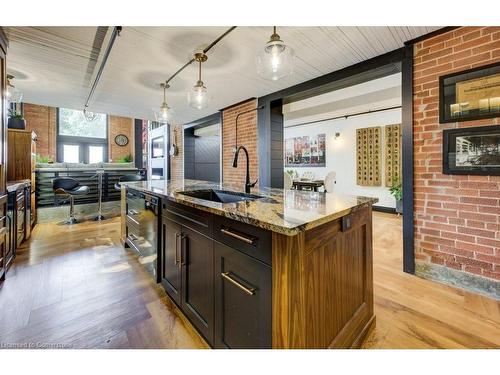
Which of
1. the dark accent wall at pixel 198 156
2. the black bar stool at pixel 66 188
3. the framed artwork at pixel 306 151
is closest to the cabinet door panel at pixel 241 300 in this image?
the black bar stool at pixel 66 188

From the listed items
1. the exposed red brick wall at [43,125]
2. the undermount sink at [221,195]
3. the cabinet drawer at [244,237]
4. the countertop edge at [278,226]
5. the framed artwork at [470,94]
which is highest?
the exposed red brick wall at [43,125]

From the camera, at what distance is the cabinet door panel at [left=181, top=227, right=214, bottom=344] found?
A: 4.50ft

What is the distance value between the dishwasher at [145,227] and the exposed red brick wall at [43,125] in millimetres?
8489

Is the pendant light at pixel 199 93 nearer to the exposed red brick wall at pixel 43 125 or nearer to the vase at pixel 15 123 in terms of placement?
the vase at pixel 15 123

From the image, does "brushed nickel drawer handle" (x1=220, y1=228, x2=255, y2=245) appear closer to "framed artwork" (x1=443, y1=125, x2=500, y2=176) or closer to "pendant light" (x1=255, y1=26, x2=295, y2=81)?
"pendant light" (x1=255, y1=26, x2=295, y2=81)

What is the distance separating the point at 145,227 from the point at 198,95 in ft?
4.63

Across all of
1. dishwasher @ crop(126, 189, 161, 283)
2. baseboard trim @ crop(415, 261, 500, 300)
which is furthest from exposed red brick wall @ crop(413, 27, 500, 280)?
dishwasher @ crop(126, 189, 161, 283)

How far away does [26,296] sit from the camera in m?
1.97

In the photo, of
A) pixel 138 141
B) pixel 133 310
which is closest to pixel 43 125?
pixel 138 141

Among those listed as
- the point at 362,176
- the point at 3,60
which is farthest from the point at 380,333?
the point at 362,176

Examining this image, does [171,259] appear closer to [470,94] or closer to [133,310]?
[133,310]

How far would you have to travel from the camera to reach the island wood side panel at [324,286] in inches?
38.0
